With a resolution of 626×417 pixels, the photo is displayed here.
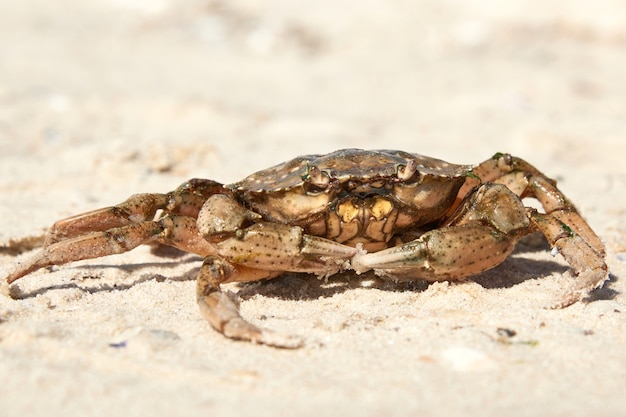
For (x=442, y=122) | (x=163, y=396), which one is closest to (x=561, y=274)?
(x=163, y=396)

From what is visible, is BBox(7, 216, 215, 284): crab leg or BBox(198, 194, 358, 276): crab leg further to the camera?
BBox(7, 216, 215, 284): crab leg

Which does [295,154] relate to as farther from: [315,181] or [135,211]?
[315,181]

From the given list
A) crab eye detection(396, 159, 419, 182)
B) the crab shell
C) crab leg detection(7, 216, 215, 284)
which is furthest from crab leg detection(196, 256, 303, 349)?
crab eye detection(396, 159, 419, 182)

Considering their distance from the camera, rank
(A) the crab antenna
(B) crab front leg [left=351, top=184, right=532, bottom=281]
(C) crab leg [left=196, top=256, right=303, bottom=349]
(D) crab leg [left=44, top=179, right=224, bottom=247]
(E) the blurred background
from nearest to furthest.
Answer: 1. (C) crab leg [left=196, top=256, right=303, bottom=349]
2. (B) crab front leg [left=351, top=184, right=532, bottom=281]
3. (A) the crab antenna
4. (D) crab leg [left=44, top=179, right=224, bottom=247]
5. (E) the blurred background

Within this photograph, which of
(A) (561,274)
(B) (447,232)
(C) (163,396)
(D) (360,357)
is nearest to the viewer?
(C) (163,396)

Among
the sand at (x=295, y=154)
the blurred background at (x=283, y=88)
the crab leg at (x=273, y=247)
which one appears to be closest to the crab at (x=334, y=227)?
the crab leg at (x=273, y=247)

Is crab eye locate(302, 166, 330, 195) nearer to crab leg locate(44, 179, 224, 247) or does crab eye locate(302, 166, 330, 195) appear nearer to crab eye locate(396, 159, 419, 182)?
crab eye locate(396, 159, 419, 182)

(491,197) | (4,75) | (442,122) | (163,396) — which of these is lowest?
(163,396)

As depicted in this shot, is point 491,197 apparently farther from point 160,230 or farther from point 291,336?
point 160,230
